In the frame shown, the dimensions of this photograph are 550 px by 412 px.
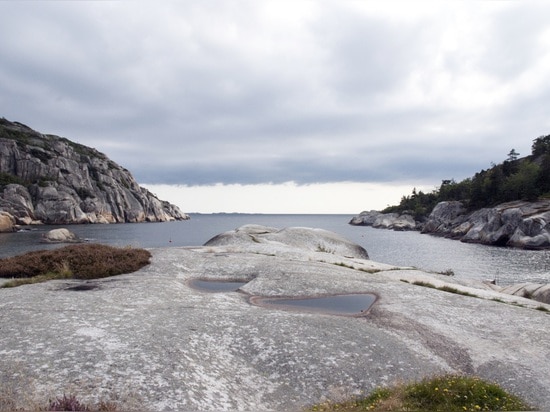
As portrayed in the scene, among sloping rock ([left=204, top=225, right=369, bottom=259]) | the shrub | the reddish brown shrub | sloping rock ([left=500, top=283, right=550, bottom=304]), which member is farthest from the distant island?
the shrub

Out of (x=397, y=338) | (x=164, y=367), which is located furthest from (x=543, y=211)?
(x=164, y=367)

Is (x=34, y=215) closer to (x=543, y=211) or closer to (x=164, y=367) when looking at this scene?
(x=164, y=367)

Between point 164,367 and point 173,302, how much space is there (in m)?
7.65

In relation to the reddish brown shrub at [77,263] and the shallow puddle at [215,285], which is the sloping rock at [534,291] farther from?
the reddish brown shrub at [77,263]

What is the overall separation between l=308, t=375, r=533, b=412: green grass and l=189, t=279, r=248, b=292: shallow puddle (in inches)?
533

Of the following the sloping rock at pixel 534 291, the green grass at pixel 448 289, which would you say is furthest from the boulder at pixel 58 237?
the sloping rock at pixel 534 291

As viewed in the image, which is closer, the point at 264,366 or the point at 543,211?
the point at 264,366

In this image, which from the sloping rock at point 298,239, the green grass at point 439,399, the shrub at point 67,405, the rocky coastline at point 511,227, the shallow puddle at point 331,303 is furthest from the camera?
the rocky coastline at point 511,227

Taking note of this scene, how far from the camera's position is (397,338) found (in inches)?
599

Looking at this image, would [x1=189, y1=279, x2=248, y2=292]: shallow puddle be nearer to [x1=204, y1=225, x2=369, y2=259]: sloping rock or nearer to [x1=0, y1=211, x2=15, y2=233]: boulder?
[x1=204, y1=225, x2=369, y2=259]: sloping rock

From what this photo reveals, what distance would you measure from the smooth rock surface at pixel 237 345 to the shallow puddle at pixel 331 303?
0.72 m

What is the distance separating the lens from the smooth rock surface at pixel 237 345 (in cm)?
995

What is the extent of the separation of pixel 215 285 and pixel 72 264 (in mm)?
9667

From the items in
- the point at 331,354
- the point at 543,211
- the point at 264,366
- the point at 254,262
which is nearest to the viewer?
the point at 264,366
